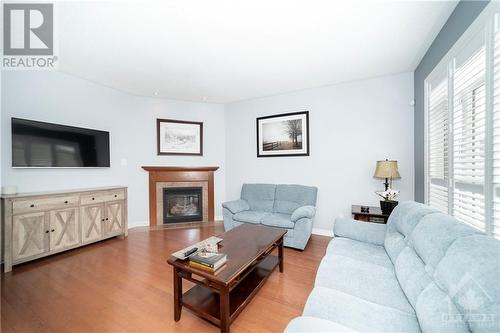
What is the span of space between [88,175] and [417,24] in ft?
15.9

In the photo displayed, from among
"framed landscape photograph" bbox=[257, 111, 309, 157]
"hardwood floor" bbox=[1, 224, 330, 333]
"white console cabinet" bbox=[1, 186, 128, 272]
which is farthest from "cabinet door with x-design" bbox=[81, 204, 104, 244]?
"framed landscape photograph" bbox=[257, 111, 309, 157]

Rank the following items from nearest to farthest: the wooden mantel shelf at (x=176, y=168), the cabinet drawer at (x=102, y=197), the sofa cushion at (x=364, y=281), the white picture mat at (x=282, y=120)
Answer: the sofa cushion at (x=364, y=281) < the cabinet drawer at (x=102, y=197) < the white picture mat at (x=282, y=120) < the wooden mantel shelf at (x=176, y=168)

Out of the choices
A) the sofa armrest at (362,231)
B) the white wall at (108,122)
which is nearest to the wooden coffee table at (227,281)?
the sofa armrest at (362,231)

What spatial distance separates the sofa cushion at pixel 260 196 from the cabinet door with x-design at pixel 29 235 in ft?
9.42

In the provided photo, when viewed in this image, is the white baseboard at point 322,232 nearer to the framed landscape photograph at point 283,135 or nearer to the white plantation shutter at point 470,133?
the framed landscape photograph at point 283,135

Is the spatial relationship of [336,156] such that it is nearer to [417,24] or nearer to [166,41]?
[417,24]

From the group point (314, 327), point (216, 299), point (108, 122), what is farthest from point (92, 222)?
point (314, 327)

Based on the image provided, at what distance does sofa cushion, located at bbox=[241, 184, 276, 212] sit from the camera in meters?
3.63

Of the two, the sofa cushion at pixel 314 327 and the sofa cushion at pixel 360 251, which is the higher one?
the sofa cushion at pixel 314 327

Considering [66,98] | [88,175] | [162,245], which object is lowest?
[162,245]

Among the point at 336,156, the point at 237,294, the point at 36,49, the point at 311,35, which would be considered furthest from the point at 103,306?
the point at 336,156

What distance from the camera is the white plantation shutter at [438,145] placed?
2006mm

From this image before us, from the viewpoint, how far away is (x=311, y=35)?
82.8 inches

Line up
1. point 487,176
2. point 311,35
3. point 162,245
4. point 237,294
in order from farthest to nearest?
point 162,245 → point 311,35 → point 237,294 → point 487,176
